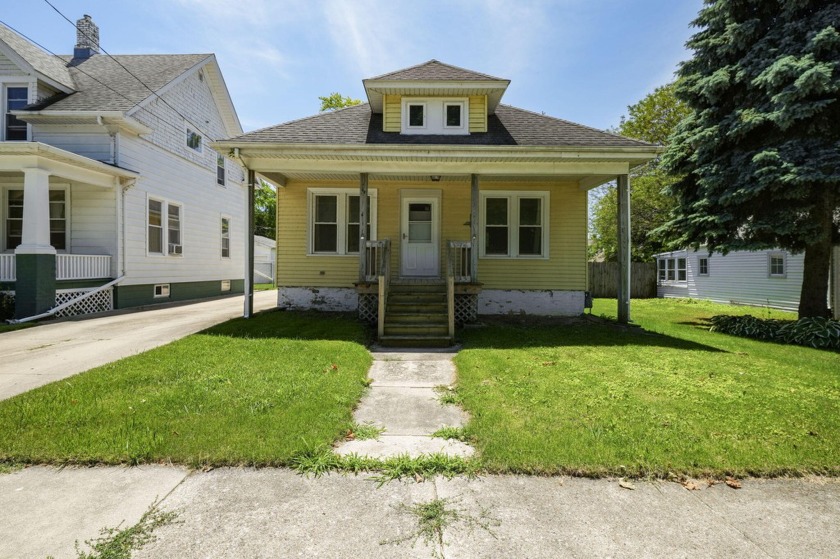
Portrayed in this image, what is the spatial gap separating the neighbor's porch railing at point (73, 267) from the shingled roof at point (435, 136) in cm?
545

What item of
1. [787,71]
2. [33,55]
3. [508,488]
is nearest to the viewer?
[508,488]

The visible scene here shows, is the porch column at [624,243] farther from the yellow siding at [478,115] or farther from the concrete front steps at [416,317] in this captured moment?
the concrete front steps at [416,317]

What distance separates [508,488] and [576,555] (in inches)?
26.2

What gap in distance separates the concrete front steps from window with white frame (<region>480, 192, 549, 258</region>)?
263cm

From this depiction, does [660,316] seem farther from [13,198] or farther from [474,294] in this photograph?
[13,198]

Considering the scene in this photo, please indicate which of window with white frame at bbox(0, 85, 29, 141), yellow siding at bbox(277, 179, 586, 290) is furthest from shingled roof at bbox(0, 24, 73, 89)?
yellow siding at bbox(277, 179, 586, 290)

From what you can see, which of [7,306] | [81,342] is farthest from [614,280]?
[7,306]

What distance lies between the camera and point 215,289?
54.5 ft

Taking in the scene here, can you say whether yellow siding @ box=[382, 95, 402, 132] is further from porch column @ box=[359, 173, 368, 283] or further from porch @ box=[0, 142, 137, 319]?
porch @ box=[0, 142, 137, 319]

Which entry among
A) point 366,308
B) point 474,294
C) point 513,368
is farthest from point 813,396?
point 366,308

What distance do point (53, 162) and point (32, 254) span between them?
2201 mm

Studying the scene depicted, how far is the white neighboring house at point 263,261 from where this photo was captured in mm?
26297

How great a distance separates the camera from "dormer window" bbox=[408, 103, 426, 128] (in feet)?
34.2

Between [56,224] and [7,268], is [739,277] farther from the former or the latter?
[7,268]
